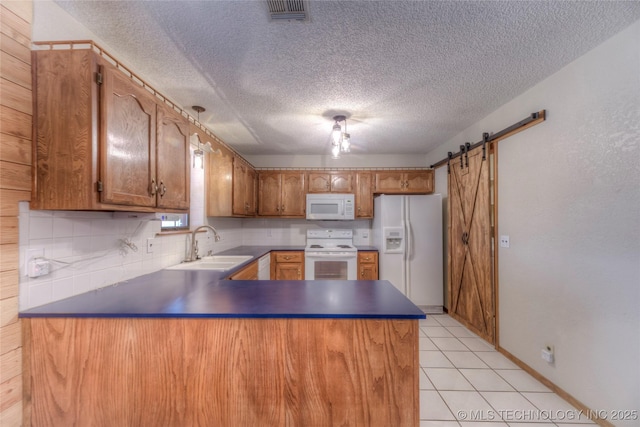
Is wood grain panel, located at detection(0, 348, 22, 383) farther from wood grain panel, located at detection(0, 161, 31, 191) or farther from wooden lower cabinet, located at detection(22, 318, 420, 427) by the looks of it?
wood grain panel, located at detection(0, 161, 31, 191)

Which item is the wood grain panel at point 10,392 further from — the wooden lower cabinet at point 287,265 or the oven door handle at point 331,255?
the oven door handle at point 331,255

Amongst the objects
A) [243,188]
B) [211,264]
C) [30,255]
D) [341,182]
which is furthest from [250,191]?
[30,255]

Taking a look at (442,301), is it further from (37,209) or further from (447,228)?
(37,209)

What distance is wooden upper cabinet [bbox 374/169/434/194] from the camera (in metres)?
4.09

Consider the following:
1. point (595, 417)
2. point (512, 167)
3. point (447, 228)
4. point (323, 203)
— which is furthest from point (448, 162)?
point (595, 417)

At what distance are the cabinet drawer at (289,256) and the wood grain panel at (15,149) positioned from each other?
2806 millimetres

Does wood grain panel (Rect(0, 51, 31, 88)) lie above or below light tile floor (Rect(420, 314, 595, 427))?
above

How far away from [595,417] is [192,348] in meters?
2.41

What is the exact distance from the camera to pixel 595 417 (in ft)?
5.31

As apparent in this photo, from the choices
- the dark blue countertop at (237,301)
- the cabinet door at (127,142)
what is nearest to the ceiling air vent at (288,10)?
the cabinet door at (127,142)

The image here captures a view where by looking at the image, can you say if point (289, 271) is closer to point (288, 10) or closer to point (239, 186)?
point (239, 186)

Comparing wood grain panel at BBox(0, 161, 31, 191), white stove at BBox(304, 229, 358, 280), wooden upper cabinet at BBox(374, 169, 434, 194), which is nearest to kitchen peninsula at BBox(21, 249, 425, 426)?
wood grain panel at BBox(0, 161, 31, 191)

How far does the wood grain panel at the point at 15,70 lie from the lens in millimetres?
1087

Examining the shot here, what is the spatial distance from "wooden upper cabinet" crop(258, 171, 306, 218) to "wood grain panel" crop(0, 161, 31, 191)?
299 cm
